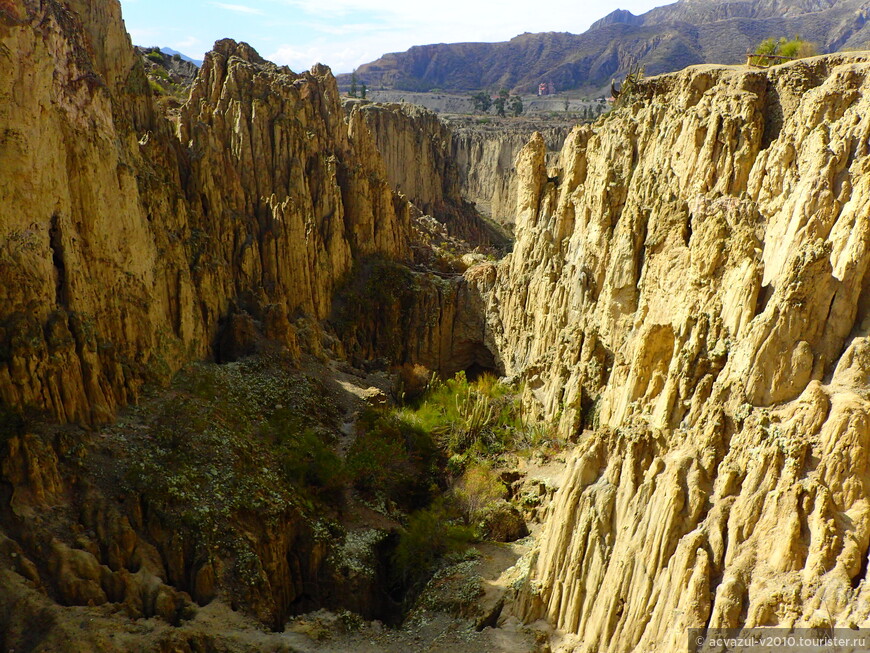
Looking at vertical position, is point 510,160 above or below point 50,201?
above

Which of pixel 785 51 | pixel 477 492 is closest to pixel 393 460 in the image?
pixel 477 492

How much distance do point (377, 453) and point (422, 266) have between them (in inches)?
1103

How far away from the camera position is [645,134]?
37.4 meters

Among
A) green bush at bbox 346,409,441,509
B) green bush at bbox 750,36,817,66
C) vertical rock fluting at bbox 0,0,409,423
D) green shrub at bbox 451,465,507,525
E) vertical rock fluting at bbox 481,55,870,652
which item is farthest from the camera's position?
green bush at bbox 750,36,817,66

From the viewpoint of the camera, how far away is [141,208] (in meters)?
32.5

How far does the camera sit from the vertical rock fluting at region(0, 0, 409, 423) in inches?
999

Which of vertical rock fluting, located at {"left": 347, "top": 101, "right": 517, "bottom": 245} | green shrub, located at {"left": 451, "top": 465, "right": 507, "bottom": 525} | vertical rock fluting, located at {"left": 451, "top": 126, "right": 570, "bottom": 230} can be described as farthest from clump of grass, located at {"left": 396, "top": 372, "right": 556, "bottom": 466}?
vertical rock fluting, located at {"left": 451, "top": 126, "right": 570, "bottom": 230}

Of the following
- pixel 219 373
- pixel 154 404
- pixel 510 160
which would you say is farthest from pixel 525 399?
pixel 510 160

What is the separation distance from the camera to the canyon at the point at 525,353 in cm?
1897

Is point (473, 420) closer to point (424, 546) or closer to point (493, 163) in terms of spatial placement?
point (424, 546)

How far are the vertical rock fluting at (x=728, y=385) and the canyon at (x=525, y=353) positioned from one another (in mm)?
94

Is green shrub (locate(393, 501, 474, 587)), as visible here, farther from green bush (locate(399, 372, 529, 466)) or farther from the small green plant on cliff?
green bush (locate(399, 372, 529, 466))

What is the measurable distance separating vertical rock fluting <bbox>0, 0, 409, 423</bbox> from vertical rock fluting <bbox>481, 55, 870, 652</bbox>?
19314 millimetres

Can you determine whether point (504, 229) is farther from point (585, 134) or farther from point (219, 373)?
point (219, 373)
